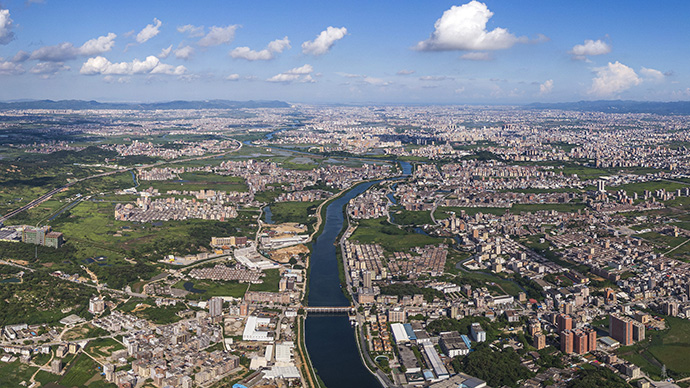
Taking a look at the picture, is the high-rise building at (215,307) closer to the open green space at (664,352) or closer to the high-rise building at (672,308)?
the open green space at (664,352)

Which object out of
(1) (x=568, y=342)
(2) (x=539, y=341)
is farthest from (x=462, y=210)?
(1) (x=568, y=342)

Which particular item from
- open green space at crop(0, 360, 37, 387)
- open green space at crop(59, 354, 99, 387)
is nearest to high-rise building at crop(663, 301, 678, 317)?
open green space at crop(59, 354, 99, 387)

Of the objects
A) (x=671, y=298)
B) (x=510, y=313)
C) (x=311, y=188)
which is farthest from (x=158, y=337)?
(x=311, y=188)

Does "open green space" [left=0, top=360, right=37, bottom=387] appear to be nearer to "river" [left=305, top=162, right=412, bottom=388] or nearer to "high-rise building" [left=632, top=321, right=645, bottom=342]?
"river" [left=305, top=162, right=412, bottom=388]

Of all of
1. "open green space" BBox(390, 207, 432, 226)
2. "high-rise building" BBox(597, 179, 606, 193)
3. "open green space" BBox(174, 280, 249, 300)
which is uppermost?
"high-rise building" BBox(597, 179, 606, 193)

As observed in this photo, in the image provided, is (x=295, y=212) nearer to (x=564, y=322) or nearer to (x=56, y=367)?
(x=564, y=322)

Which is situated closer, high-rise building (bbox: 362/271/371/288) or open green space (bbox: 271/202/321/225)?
high-rise building (bbox: 362/271/371/288)

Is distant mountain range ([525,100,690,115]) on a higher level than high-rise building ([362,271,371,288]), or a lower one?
higher

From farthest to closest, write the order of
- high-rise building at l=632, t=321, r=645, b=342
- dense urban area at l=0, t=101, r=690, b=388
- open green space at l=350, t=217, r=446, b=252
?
1. open green space at l=350, t=217, r=446, b=252
2. high-rise building at l=632, t=321, r=645, b=342
3. dense urban area at l=0, t=101, r=690, b=388
